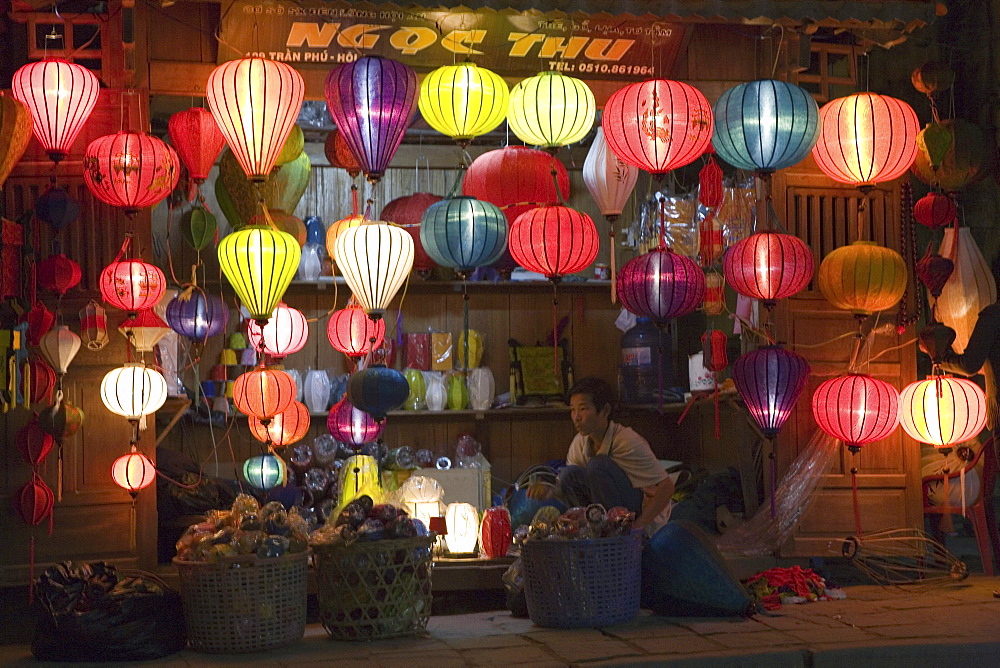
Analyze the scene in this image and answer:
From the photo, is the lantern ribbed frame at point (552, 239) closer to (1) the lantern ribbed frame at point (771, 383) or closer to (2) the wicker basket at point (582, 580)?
(1) the lantern ribbed frame at point (771, 383)

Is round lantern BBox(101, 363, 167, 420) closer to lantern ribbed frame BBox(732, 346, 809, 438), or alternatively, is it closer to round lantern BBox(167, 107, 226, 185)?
round lantern BBox(167, 107, 226, 185)

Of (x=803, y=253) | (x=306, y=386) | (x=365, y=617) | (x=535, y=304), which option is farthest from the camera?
(x=535, y=304)

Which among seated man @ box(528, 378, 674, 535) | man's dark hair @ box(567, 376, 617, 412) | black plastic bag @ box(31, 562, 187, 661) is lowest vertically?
black plastic bag @ box(31, 562, 187, 661)

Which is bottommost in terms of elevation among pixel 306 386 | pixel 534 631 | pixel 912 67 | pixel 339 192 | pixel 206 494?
pixel 534 631

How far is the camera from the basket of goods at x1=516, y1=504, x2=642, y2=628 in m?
5.00

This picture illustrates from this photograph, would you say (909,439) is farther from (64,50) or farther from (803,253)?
(64,50)

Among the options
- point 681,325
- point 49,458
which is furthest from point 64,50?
point 681,325

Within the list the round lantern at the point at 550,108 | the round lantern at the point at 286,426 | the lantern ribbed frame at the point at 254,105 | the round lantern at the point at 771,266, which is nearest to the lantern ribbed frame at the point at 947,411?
the round lantern at the point at 771,266

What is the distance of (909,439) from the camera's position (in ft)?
21.5

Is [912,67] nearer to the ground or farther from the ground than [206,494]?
farther from the ground

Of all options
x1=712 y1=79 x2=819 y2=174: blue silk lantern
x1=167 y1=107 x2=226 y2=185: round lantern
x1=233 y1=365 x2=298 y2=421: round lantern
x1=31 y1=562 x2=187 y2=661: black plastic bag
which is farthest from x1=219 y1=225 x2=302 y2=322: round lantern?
x1=712 y1=79 x2=819 y2=174: blue silk lantern

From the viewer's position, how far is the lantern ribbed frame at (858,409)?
5.98 m

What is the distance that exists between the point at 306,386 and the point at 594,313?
2.34 meters

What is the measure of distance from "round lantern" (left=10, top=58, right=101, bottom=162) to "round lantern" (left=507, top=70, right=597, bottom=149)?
85.0 inches
